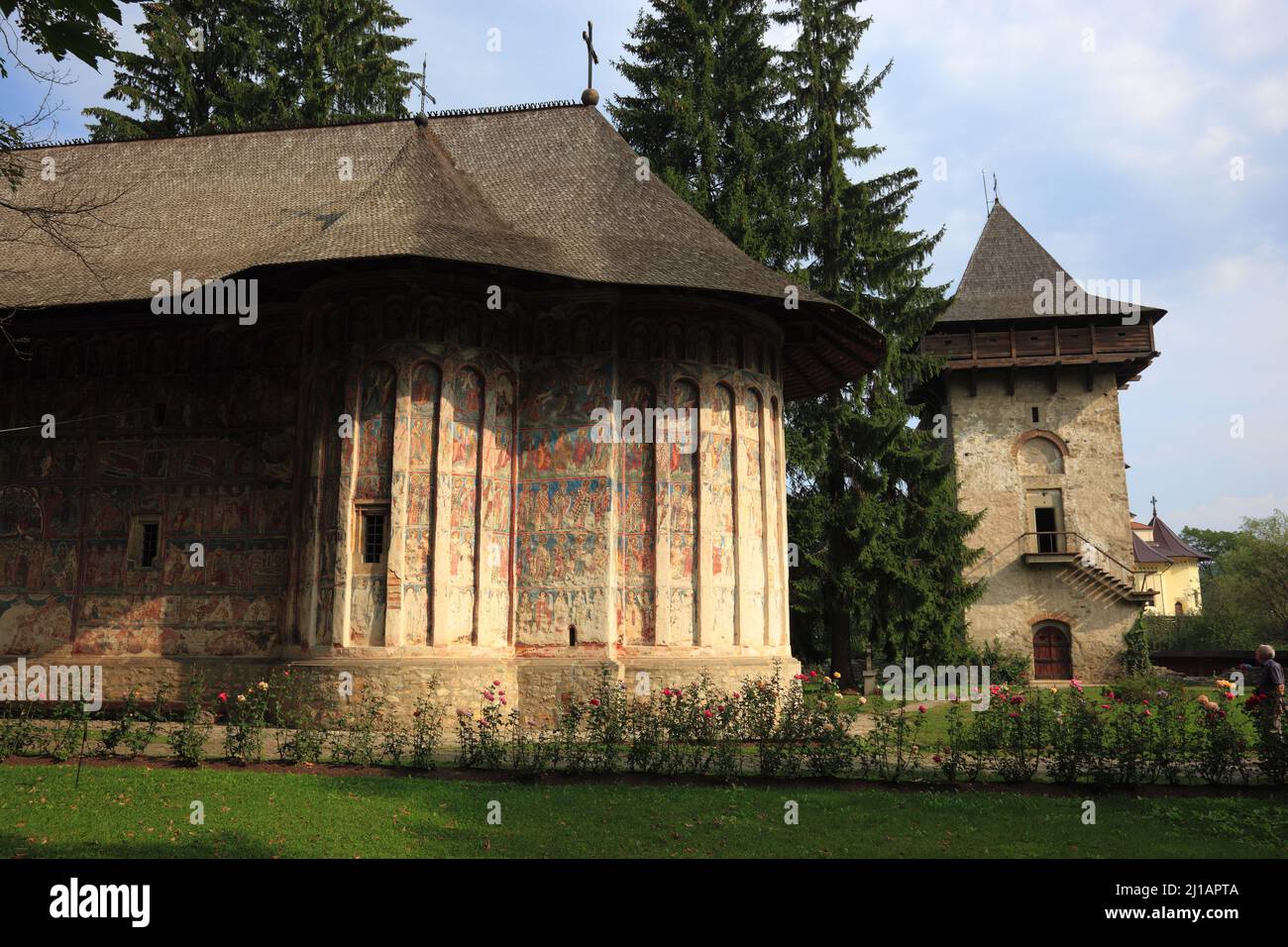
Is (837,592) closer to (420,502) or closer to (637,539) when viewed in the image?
(637,539)

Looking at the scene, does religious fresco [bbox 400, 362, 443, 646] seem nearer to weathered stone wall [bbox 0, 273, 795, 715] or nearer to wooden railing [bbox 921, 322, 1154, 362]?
weathered stone wall [bbox 0, 273, 795, 715]

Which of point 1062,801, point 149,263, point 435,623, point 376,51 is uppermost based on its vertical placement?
point 376,51

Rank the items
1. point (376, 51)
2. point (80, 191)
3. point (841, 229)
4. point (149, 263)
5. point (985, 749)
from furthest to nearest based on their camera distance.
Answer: point (376, 51) → point (841, 229) → point (80, 191) → point (149, 263) → point (985, 749)

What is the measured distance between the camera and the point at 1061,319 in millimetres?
30109

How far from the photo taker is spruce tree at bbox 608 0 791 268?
2389 centimetres

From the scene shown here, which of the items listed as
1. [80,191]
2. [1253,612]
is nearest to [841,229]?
[80,191]

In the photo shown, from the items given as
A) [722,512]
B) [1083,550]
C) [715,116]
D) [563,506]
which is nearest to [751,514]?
[722,512]

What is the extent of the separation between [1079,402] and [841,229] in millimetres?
11184

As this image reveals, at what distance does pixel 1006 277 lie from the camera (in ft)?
106

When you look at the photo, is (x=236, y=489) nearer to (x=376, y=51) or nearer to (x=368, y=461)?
(x=368, y=461)

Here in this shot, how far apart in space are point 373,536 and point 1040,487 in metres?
22.6

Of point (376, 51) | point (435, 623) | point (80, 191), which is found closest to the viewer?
point (435, 623)

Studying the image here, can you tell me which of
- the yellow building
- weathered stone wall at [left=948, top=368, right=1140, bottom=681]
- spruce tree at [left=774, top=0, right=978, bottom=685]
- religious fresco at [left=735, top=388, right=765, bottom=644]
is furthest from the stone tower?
the yellow building

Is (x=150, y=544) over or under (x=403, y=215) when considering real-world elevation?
under
